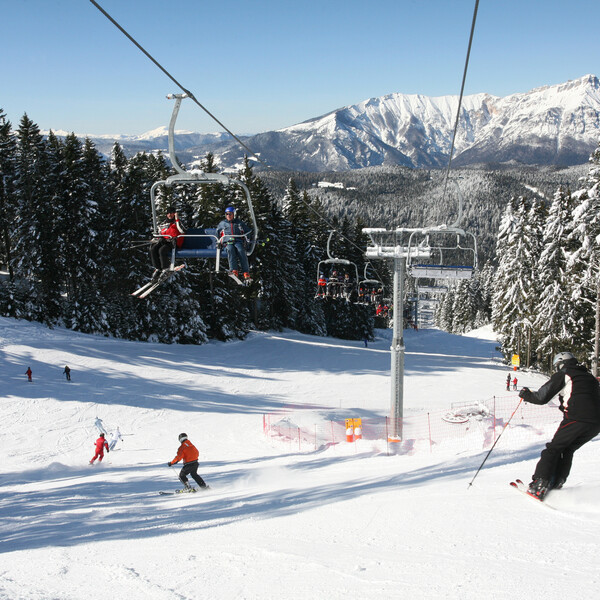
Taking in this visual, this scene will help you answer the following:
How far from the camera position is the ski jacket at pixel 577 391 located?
622 centimetres

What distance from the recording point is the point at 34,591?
4.65 m

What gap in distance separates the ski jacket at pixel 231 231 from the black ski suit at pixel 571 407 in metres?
7.36

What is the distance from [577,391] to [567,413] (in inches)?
13.9

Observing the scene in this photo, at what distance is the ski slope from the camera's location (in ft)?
15.2

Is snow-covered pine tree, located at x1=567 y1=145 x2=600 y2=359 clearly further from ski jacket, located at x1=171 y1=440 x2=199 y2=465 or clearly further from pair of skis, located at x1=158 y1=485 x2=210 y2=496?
pair of skis, located at x1=158 y1=485 x2=210 y2=496

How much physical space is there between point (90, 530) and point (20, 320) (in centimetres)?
3206

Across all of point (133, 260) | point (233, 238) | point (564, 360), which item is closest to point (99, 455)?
point (233, 238)

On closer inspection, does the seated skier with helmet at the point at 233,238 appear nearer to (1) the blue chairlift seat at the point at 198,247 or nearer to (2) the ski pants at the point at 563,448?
(1) the blue chairlift seat at the point at 198,247

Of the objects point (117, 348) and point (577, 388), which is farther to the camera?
point (117, 348)

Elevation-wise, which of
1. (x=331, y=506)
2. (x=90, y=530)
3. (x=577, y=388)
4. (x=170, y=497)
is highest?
(x=577, y=388)

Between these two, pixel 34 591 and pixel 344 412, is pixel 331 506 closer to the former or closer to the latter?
pixel 34 591

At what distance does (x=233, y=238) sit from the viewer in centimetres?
1159

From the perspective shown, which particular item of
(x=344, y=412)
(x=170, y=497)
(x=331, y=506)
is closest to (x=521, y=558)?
(x=331, y=506)

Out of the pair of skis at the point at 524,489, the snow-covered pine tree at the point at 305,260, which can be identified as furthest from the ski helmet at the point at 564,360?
the snow-covered pine tree at the point at 305,260
